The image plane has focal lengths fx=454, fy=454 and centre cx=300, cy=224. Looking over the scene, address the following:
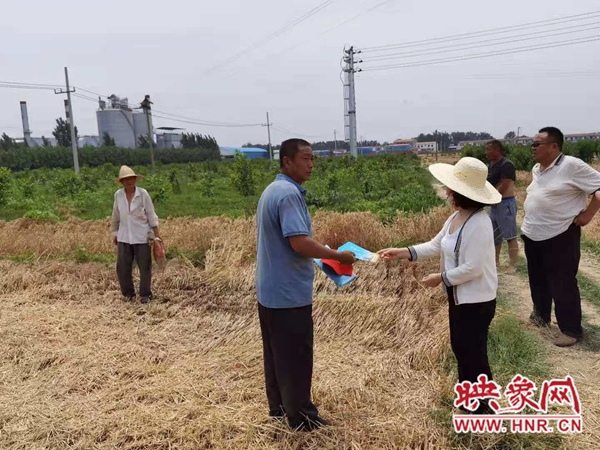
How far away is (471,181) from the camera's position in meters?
2.49

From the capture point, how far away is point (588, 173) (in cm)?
359

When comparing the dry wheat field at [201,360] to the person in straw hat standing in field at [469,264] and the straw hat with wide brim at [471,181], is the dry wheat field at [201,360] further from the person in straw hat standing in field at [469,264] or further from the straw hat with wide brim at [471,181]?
the straw hat with wide brim at [471,181]

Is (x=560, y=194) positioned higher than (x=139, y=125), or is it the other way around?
(x=139, y=125)

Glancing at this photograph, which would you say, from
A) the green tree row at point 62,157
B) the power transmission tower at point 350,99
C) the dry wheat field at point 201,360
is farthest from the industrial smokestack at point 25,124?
the dry wheat field at point 201,360

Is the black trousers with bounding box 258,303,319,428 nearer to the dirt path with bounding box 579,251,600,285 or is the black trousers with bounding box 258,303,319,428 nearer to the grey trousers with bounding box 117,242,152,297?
the grey trousers with bounding box 117,242,152,297

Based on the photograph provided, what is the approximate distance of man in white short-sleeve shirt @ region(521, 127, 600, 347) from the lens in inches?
144

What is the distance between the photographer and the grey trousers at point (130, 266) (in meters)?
5.15

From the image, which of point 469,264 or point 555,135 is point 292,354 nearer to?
point 469,264

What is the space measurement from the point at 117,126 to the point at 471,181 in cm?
6838

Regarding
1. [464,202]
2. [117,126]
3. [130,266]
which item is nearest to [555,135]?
[464,202]

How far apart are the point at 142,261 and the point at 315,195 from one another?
27.0ft

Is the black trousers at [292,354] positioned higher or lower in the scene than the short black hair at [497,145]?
lower

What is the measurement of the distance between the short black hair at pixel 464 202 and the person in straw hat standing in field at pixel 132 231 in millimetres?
3645

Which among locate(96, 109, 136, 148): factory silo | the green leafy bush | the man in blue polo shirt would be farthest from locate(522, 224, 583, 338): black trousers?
locate(96, 109, 136, 148): factory silo
